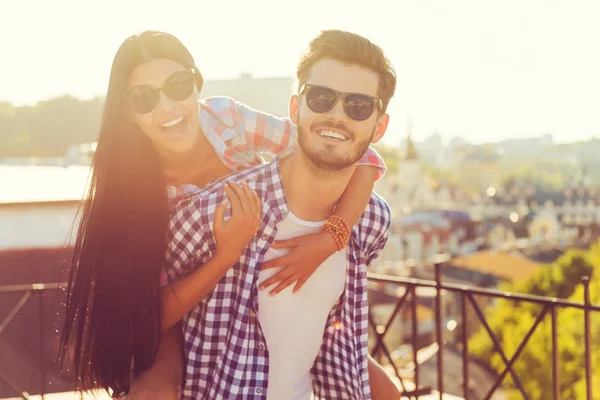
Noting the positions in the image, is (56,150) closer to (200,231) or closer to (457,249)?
(200,231)

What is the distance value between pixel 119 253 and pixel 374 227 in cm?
92

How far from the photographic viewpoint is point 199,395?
205 centimetres

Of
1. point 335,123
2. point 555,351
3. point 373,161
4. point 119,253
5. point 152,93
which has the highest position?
point 152,93

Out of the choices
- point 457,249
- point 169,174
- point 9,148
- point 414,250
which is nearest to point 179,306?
point 169,174

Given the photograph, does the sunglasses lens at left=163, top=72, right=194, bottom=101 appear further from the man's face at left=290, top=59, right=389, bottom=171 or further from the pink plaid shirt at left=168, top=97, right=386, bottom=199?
the man's face at left=290, top=59, right=389, bottom=171

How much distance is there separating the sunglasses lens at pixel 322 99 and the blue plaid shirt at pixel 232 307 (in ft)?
0.86

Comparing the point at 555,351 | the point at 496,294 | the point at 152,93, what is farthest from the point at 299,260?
the point at 555,351

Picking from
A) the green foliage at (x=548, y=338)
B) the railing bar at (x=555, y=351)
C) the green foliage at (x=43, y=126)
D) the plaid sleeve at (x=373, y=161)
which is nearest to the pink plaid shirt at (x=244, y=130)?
the plaid sleeve at (x=373, y=161)

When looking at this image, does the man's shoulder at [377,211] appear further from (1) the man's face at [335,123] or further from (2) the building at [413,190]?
(2) the building at [413,190]

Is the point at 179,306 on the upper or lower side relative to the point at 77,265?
lower

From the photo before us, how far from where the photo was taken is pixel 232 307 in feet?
6.67

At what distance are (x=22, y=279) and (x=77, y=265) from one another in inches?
167

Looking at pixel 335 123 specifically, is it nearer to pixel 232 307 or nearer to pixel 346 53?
pixel 346 53

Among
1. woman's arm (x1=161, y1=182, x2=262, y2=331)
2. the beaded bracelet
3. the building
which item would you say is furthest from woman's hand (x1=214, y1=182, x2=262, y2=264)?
the building
